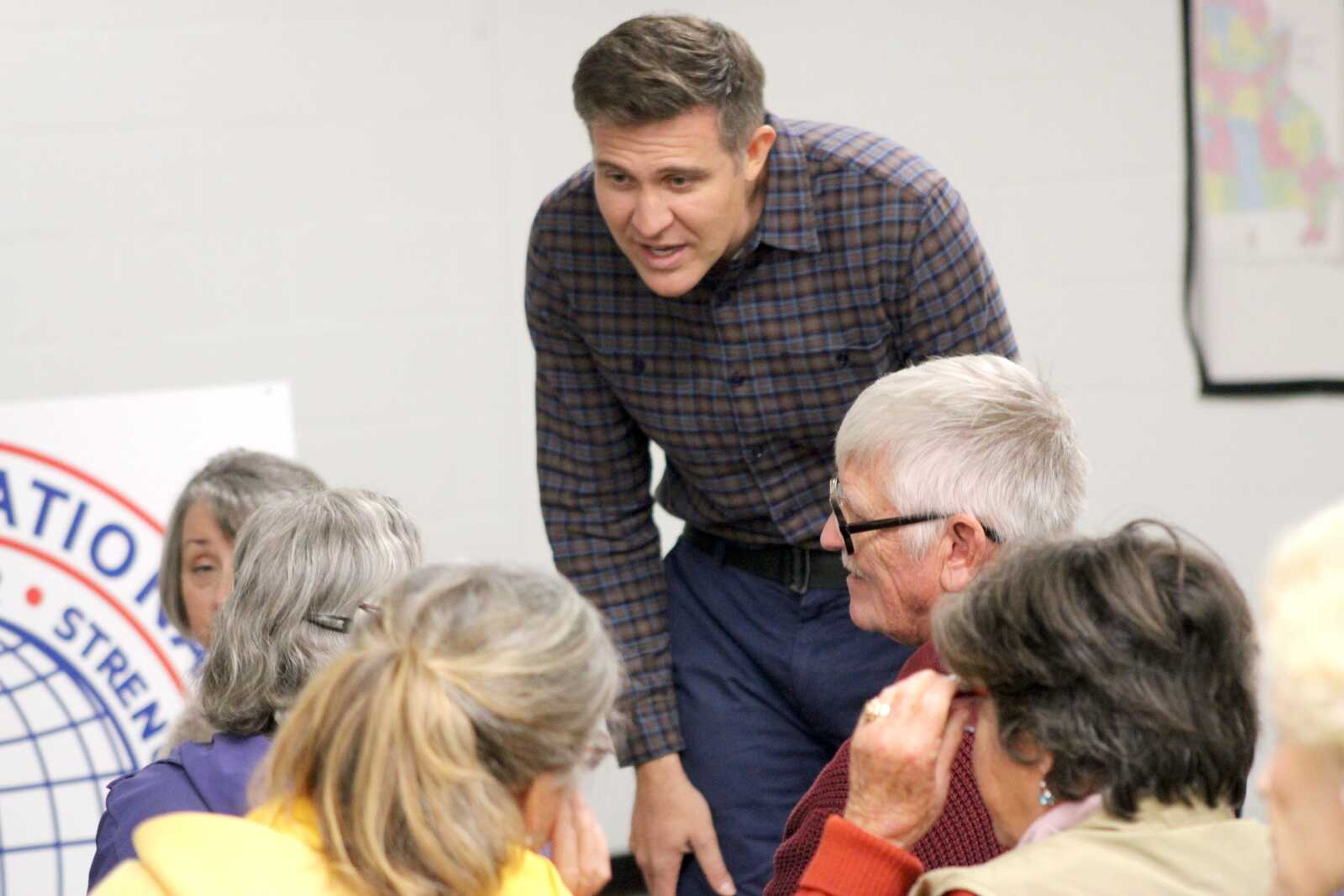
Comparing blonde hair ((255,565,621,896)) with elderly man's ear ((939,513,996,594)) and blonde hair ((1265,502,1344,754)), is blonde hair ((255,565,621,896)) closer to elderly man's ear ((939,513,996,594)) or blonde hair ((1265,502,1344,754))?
blonde hair ((1265,502,1344,754))

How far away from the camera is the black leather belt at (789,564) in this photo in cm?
246

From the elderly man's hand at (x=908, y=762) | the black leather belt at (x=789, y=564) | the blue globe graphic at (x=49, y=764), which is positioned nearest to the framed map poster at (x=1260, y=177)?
the black leather belt at (x=789, y=564)

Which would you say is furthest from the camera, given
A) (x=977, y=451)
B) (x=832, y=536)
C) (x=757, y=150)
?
(x=757, y=150)

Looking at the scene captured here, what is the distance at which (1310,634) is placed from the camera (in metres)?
1.12

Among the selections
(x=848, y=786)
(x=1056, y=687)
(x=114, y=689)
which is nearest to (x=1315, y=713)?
(x=1056, y=687)

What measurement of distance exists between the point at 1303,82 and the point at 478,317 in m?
2.02

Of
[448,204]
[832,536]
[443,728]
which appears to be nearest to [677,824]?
[832,536]

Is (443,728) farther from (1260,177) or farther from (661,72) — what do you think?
(1260,177)

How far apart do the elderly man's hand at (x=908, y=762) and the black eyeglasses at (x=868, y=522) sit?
1.28 feet

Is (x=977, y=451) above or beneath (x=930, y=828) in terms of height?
above

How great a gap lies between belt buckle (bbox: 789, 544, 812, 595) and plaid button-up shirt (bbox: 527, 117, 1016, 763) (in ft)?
0.08

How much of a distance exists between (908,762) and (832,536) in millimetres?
587

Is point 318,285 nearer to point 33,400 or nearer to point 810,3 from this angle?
point 33,400

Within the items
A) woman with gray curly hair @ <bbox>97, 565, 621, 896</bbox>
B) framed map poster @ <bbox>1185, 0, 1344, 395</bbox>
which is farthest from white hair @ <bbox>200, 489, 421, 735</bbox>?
framed map poster @ <bbox>1185, 0, 1344, 395</bbox>
